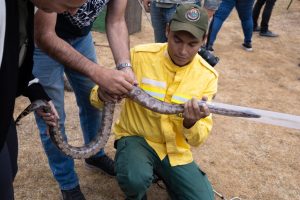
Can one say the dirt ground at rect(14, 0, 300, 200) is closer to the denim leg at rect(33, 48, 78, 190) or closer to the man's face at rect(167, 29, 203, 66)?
the denim leg at rect(33, 48, 78, 190)

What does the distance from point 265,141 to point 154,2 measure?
204cm

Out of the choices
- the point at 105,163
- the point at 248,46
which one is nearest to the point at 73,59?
the point at 105,163

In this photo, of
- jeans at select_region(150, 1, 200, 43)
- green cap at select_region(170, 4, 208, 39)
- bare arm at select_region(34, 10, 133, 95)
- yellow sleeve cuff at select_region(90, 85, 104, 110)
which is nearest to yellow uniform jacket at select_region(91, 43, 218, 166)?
yellow sleeve cuff at select_region(90, 85, 104, 110)

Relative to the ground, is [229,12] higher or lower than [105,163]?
higher

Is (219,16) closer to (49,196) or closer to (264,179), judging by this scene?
(264,179)

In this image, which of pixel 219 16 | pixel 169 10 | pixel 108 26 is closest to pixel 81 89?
pixel 108 26

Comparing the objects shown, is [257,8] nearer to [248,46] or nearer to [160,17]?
[248,46]

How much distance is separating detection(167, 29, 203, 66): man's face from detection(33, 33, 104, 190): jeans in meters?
0.70

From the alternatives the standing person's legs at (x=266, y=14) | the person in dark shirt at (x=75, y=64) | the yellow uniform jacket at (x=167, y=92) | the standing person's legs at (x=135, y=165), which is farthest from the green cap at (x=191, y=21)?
Answer: the standing person's legs at (x=266, y=14)

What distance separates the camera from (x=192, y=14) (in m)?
2.60

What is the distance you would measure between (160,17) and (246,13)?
3130 millimetres

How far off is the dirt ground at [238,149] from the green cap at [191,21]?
1506 mm

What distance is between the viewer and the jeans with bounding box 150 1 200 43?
162 inches

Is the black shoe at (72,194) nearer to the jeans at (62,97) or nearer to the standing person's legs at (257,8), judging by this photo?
the jeans at (62,97)
